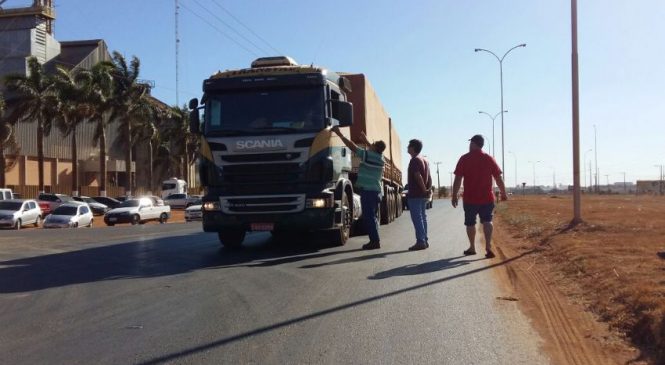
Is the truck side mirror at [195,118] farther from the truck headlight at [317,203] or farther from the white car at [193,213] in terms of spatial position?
the white car at [193,213]

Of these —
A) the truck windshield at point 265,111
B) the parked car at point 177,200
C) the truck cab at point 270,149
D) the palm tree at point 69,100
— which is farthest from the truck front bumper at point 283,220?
the parked car at point 177,200

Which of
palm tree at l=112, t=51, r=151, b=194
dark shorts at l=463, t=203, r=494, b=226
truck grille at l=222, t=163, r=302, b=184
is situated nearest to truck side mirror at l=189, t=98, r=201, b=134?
truck grille at l=222, t=163, r=302, b=184

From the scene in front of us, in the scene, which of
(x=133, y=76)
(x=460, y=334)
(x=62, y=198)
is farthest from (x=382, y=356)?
(x=133, y=76)

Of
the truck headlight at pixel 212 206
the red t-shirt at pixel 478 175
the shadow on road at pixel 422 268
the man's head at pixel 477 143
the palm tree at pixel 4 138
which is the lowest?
the shadow on road at pixel 422 268

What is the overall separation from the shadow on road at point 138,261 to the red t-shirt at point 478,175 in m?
2.57

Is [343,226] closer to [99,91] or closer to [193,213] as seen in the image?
[193,213]

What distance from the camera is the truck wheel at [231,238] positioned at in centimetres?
1269

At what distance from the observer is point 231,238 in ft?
42.0

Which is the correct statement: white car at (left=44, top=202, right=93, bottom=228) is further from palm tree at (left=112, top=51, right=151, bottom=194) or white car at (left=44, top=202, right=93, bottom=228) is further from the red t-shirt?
the red t-shirt

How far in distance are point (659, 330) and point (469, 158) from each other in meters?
5.46

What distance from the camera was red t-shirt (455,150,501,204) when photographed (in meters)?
10.5

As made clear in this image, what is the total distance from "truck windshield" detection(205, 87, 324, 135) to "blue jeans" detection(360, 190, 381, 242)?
5.82 ft

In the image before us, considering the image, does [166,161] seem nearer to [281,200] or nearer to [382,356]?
[281,200]

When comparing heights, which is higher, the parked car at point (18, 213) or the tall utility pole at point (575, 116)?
the tall utility pole at point (575, 116)
